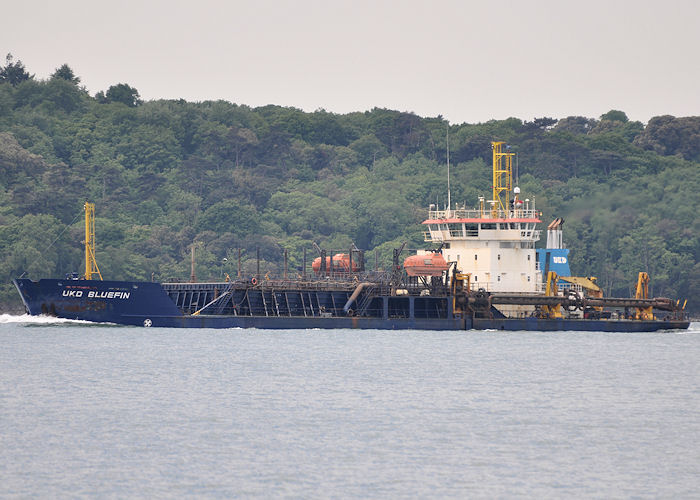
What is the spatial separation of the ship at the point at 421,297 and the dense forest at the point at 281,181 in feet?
83.3

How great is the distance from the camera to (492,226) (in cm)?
7775

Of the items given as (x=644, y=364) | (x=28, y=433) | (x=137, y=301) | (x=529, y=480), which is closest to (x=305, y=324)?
(x=137, y=301)

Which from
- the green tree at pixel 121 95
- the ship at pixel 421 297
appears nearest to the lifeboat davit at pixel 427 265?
the ship at pixel 421 297

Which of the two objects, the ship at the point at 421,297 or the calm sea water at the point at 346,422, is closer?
the calm sea water at the point at 346,422

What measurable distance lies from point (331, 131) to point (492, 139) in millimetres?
24087

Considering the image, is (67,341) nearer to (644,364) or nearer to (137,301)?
(137,301)

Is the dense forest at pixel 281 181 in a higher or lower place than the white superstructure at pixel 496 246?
higher

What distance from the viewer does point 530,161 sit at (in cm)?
15600

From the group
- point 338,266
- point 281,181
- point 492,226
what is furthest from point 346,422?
point 281,181

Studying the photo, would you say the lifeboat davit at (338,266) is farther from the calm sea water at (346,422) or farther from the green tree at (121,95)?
the green tree at (121,95)

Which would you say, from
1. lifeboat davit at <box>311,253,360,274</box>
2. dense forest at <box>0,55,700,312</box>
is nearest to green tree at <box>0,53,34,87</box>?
dense forest at <box>0,55,700,312</box>

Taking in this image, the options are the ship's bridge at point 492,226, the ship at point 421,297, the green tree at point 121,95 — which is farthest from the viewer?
the green tree at point 121,95

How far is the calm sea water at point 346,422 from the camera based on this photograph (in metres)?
31.0

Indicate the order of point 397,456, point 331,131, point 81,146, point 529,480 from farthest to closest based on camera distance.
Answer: point 331,131 → point 81,146 → point 397,456 → point 529,480
